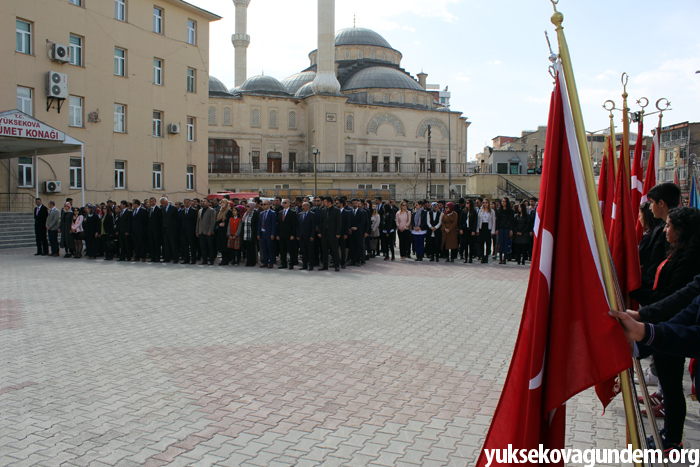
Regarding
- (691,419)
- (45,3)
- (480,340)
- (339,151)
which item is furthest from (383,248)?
(339,151)

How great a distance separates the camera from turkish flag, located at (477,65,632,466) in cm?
270

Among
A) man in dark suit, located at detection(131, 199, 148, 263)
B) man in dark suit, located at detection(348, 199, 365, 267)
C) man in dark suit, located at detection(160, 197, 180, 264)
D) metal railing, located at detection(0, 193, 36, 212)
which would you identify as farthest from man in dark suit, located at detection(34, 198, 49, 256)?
man in dark suit, located at detection(348, 199, 365, 267)

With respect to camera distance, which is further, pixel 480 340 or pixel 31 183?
pixel 31 183

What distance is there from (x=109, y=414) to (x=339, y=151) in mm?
56861

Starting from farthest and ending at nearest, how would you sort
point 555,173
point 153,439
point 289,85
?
point 289,85 < point 153,439 < point 555,173

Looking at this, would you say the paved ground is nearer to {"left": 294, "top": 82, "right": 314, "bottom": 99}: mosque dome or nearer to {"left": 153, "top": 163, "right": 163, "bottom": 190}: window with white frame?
{"left": 153, "top": 163, "right": 163, "bottom": 190}: window with white frame

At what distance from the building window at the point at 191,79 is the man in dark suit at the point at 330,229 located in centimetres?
2351

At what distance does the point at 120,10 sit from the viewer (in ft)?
96.3

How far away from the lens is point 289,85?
70312mm

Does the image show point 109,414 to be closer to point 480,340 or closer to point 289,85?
point 480,340

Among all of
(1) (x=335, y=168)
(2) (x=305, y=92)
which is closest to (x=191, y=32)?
(1) (x=335, y=168)

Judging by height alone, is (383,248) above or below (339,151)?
below

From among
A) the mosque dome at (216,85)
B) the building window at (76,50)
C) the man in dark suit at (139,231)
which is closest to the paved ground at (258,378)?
the man in dark suit at (139,231)

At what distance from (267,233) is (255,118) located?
157ft
